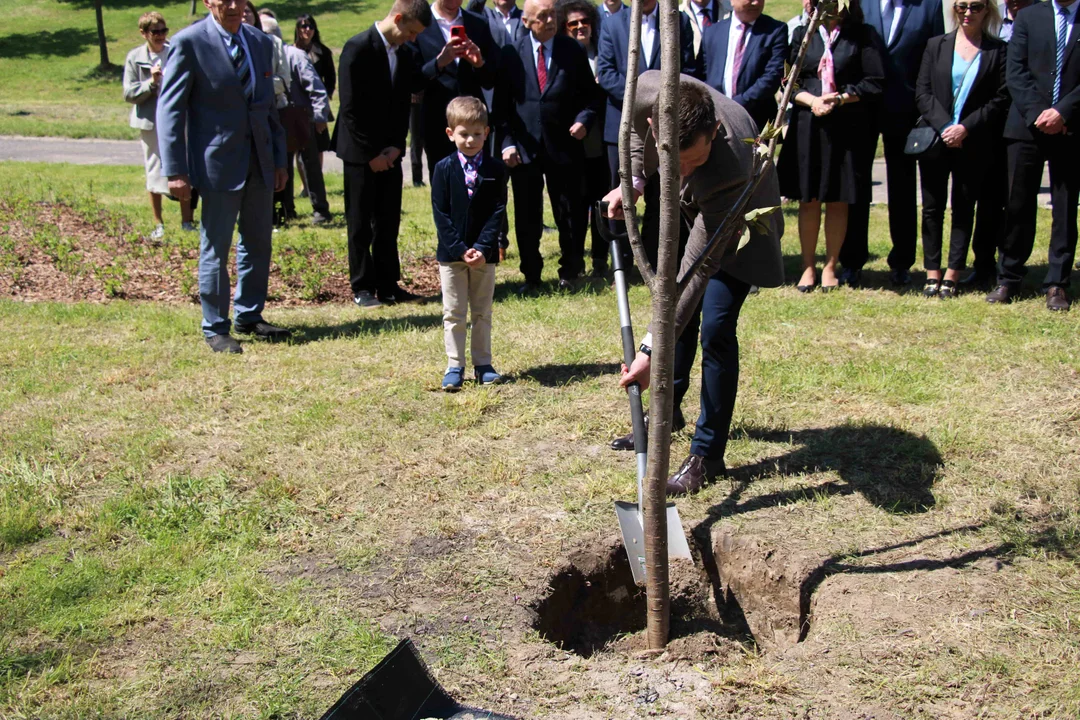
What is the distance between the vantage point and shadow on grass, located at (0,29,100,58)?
35.7 meters

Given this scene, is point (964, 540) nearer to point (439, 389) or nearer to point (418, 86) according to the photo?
point (439, 389)

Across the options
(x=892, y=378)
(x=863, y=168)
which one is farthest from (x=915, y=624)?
(x=863, y=168)

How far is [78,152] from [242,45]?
43.9 feet

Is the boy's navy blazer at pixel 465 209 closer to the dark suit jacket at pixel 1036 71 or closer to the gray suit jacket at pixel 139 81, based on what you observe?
the dark suit jacket at pixel 1036 71

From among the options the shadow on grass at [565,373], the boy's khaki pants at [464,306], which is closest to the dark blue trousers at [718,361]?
the shadow on grass at [565,373]

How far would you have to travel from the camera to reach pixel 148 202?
12.2m

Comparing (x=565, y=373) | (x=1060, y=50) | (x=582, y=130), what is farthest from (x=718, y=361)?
(x=1060, y=50)

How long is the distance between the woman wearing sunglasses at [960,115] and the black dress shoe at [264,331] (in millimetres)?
4741

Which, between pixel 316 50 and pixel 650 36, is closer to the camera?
pixel 650 36

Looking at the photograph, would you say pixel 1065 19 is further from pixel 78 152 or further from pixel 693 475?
pixel 78 152

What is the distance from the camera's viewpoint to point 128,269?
341 inches

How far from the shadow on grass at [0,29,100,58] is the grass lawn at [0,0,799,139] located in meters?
0.04

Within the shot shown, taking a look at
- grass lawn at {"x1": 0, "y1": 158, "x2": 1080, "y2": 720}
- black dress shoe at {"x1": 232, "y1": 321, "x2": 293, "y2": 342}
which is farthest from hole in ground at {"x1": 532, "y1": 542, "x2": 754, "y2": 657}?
black dress shoe at {"x1": 232, "y1": 321, "x2": 293, "y2": 342}

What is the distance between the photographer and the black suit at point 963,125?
23.1 feet
